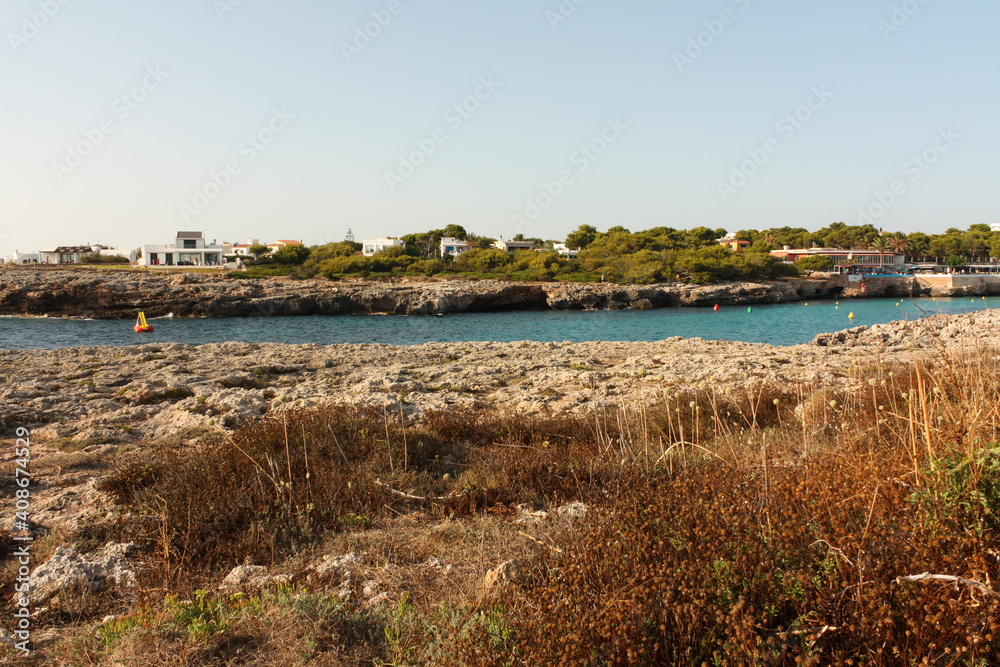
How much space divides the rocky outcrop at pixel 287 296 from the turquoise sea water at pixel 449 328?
114 inches

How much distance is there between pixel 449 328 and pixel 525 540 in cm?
3753

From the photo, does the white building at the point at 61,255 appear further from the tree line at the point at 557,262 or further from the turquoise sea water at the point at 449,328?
the turquoise sea water at the point at 449,328

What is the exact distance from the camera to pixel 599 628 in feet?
7.51

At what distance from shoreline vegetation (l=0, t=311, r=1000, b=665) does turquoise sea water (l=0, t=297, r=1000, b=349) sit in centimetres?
2588

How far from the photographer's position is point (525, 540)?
12.0ft

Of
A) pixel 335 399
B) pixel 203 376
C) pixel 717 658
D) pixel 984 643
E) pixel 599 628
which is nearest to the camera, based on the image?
pixel 984 643

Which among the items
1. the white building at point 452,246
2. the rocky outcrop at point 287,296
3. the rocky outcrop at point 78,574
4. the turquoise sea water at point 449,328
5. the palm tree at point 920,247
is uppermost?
the white building at point 452,246

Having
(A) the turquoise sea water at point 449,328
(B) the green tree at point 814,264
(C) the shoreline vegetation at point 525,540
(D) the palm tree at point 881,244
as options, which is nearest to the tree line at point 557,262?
(B) the green tree at point 814,264

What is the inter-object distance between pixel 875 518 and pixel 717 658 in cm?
116

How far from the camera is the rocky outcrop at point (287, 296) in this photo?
49.9 meters

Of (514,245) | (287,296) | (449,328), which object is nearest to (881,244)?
(514,245)

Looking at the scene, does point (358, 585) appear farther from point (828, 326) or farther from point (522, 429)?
point (828, 326)

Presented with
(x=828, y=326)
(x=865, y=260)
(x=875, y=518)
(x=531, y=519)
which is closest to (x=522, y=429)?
(x=531, y=519)

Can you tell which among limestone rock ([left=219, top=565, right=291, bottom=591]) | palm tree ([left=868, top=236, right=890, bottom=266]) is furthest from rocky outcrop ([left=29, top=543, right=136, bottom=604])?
palm tree ([left=868, top=236, right=890, bottom=266])
